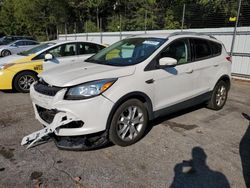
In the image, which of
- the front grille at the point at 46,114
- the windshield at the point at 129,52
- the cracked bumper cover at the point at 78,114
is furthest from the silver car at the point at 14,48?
the cracked bumper cover at the point at 78,114

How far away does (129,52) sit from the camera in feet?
13.5

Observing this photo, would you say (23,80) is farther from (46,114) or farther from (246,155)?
(246,155)

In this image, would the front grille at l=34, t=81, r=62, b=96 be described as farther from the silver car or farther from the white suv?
the silver car

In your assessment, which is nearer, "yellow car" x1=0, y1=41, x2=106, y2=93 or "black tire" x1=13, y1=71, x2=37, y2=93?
"yellow car" x1=0, y1=41, x2=106, y2=93

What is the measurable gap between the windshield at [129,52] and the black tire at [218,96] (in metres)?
1.90

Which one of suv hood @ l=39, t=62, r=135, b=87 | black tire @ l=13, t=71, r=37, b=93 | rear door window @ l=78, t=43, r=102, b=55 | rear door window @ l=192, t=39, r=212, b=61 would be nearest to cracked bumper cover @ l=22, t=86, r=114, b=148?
suv hood @ l=39, t=62, r=135, b=87

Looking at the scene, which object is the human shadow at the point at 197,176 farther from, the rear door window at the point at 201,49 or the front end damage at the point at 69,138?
the rear door window at the point at 201,49

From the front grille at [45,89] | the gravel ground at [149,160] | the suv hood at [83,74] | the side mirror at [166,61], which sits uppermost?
the side mirror at [166,61]

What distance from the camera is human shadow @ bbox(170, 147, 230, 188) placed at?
2660 mm

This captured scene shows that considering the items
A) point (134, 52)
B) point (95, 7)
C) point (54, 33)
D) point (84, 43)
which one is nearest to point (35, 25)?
point (54, 33)

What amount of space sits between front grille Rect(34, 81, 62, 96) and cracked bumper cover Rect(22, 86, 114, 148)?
0.29ft

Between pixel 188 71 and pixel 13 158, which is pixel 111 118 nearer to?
pixel 13 158

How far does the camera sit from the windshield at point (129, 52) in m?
3.71

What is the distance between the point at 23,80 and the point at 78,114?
433 cm
